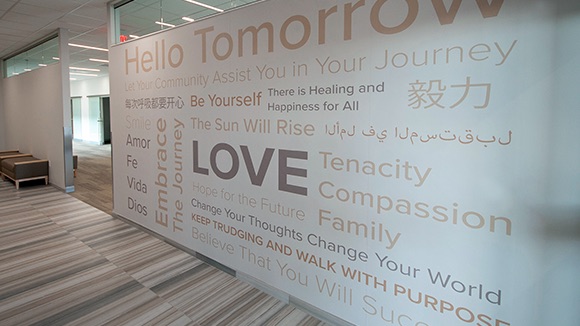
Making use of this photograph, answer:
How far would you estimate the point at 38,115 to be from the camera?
25.1 feet

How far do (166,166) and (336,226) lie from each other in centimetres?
238

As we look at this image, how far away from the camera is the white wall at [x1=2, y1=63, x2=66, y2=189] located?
6781 millimetres

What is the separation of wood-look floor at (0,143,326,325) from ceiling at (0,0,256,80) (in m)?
2.62

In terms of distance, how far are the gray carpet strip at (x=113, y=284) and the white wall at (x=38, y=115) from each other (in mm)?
2609

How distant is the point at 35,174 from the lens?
23.4 ft

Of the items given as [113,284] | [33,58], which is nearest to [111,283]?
[113,284]

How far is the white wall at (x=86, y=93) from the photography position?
1524 cm

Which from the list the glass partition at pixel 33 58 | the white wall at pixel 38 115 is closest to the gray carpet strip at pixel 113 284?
the white wall at pixel 38 115

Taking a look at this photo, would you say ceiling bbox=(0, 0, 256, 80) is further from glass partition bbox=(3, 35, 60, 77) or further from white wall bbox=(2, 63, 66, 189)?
white wall bbox=(2, 63, 66, 189)

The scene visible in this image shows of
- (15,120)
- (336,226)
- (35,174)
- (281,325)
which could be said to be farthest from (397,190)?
(15,120)

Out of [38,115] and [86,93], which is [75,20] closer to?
[38,115]

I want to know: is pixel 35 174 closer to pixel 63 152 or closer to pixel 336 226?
pixel 63 152

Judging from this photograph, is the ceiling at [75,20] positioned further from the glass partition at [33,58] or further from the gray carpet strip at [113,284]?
the gray carpet strip at [113,284]

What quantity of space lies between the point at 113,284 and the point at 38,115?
21.0 feet
